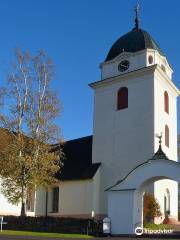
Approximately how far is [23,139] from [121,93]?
12.0 m

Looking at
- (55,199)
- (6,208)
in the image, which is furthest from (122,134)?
(6,208)

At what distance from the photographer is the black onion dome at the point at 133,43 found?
4094 centimetres

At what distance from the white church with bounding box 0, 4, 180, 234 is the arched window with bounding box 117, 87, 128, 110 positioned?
1.2 inches

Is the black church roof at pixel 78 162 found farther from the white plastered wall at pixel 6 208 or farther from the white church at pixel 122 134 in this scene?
the white plastered wall at pixel 6 208

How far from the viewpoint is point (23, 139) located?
111 feet

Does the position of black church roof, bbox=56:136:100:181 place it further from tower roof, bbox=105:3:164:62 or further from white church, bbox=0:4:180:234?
tower roof, bbox=105:3:164:62

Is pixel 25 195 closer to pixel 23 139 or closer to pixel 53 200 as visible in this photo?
pixel 23 139

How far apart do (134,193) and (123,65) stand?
17.0m

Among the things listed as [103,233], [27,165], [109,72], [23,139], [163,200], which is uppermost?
[109,72]

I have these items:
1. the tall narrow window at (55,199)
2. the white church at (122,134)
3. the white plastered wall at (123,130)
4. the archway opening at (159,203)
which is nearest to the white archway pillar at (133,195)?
the archway opening at (159,203)

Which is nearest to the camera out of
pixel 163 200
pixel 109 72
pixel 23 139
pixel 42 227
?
pixel 42 227

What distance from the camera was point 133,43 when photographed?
4156cm

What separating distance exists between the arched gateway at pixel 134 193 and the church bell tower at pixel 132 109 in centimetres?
742

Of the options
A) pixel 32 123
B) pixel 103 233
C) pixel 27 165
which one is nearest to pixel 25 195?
pixel 27 165
